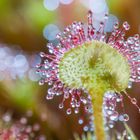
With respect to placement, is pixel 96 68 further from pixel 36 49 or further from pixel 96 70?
pixel 36 49

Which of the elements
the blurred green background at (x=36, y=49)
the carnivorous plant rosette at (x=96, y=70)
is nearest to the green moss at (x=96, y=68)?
the carnivorous plant rosette at (x=96, y=70)

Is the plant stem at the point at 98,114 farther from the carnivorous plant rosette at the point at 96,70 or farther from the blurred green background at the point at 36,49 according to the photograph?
the blurred green background at the point at 36,49

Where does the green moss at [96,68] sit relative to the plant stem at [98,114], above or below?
above

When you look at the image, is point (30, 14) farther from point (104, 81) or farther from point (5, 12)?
point (104, 81)

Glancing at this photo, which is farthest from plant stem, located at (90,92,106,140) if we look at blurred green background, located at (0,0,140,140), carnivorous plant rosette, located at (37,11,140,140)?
blurred green background, located at (0,0,140,140)

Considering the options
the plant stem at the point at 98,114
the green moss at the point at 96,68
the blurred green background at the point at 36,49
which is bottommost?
the plant stem at the point at 98,114

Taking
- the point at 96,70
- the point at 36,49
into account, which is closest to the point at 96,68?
the point at 96,70

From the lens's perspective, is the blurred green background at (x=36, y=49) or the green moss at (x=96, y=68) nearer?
the green moss at (x=96, y=68)

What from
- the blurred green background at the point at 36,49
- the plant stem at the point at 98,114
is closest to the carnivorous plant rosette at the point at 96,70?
the plant stem at the point at 98,114

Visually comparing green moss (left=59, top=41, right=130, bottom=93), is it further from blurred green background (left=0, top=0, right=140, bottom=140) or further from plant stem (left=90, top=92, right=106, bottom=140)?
blurred green background (left=0, top=0, right=140, bottom=140)
